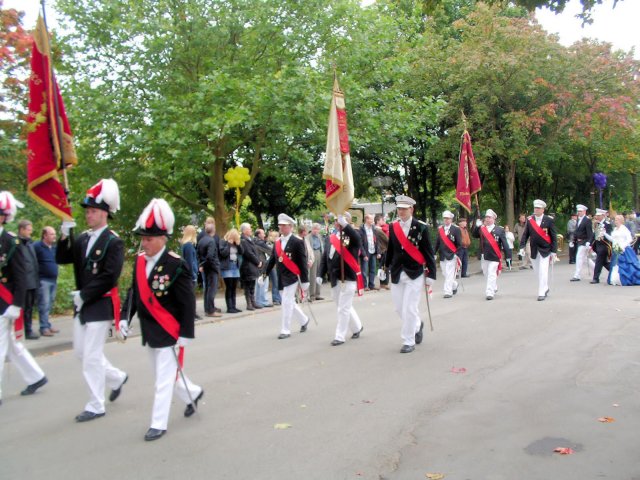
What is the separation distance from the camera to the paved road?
5.02m

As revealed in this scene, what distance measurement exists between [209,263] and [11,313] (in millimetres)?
6857

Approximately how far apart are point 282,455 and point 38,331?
8.06m

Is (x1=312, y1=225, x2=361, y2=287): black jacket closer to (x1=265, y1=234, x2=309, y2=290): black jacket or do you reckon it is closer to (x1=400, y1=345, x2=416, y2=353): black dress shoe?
(x1=265, y1=234, x2=309, y2=290): black jacket

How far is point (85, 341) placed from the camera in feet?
20.9

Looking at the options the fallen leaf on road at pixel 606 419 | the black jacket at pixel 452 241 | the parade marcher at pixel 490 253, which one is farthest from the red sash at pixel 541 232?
the fallen leaf on road at pixel 606 419

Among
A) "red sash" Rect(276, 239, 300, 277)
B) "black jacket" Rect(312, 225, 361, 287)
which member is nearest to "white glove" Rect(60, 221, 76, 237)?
"black jacket" Rect(312, 225, 361, 287)

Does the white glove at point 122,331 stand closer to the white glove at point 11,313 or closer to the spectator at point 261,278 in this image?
the white glove at point 11,313

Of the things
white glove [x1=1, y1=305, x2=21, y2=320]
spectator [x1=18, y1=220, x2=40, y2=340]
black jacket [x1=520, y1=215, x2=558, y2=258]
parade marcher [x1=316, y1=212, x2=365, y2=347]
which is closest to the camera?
white glove [x1=1, y1=305, x2=21, y2=320]

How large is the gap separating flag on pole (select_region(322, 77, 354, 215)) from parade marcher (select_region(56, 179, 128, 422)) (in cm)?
461

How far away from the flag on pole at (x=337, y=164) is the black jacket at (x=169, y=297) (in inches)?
190

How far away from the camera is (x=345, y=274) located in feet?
33.8

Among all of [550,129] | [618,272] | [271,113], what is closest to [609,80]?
[550,129]

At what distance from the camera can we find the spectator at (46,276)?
11.5 m

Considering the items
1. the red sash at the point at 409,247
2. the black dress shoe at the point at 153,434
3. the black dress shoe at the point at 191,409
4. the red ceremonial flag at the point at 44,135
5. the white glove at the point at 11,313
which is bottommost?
the black dress shoe at the point at 153,434
